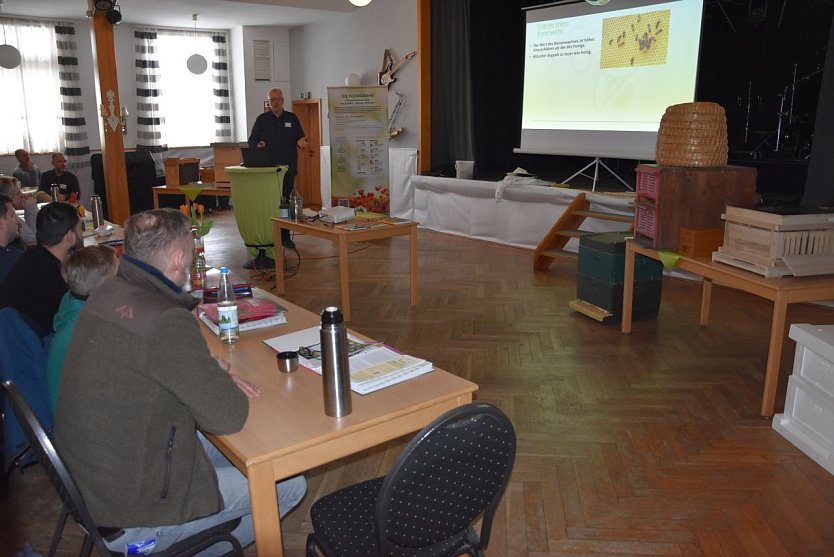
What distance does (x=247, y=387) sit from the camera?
5.82ft

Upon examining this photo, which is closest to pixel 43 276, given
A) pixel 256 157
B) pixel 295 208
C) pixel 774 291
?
pixel 295 208

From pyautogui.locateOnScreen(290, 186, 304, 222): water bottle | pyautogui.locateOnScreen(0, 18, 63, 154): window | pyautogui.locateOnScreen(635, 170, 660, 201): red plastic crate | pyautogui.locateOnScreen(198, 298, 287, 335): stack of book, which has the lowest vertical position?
pyautogui.locateOnScreen(198, 298, 287, 335): stack of book

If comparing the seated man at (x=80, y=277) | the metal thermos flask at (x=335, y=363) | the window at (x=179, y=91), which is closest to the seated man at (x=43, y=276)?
the seated man at (x=80, y=277)

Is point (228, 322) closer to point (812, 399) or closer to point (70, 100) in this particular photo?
point (812, 399)

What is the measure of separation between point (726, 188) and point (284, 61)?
362 inches

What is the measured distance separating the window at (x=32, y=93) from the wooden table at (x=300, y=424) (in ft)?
31.4

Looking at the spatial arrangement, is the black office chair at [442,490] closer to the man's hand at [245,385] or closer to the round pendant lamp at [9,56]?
the man's hand at [245,385]

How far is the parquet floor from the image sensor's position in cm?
223

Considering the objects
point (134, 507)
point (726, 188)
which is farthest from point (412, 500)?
point (726, 188)

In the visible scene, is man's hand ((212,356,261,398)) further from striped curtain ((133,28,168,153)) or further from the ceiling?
striped curtain ((133,28,168,153))

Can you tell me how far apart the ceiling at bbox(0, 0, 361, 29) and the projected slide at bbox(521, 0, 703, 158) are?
11.9 ft

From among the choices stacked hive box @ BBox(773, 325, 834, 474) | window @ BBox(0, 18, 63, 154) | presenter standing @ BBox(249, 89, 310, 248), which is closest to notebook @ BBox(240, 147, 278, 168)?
presenter standing @ BBox(249, 89, 310, 248)

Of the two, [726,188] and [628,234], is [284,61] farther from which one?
[726,188]

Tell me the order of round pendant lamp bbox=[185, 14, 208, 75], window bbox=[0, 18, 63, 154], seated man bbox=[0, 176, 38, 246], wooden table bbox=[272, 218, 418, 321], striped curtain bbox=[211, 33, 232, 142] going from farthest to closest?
striped curtain bbox=[211, 33, 232, 142] → round pendant lamp bbox=[185, 14, 208, 75] → window bbox=[0, 18, 63, 154] → wooden table bbox=[272, 218, 418, 321] → seated man bbox=[0, 176, 38, 246]
